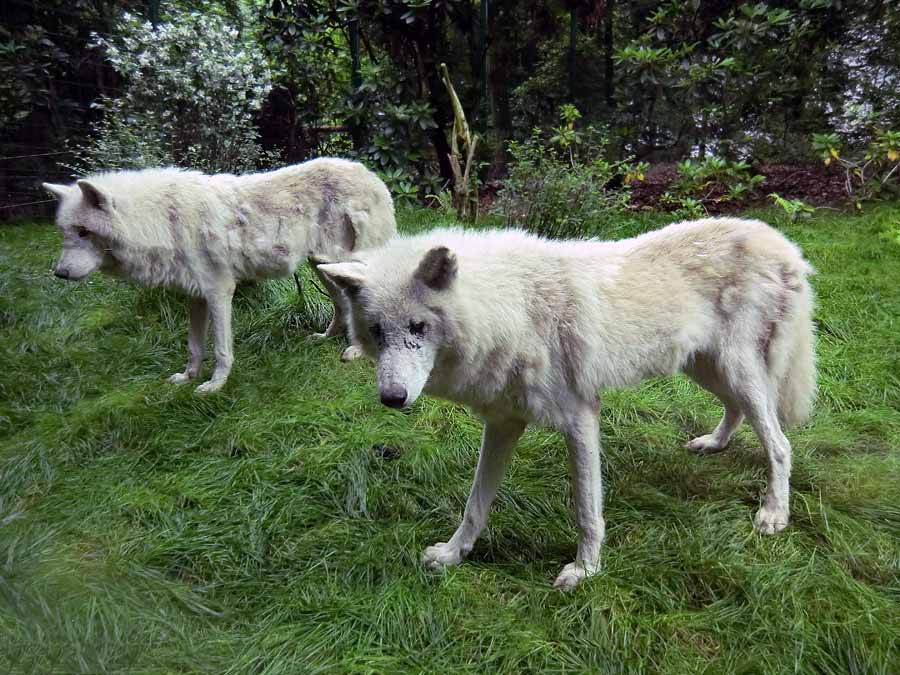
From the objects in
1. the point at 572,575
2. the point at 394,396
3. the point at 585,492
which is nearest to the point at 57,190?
the point at 394,396

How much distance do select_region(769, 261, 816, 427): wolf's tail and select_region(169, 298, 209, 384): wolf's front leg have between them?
162 inches

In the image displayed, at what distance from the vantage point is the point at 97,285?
224 inches

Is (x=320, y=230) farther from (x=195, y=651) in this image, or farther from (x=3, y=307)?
(x=195, y=651)

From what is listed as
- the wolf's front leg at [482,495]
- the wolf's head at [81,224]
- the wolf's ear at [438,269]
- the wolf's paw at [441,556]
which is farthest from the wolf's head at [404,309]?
the wolf's head at [81,224]

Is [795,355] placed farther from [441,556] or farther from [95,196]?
[95,196]

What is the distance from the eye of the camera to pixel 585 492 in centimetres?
259

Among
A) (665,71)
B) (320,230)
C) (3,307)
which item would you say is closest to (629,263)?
(320,230)

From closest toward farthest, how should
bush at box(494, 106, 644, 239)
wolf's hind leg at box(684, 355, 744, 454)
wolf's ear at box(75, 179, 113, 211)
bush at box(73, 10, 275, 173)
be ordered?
wolf's hind leg at box(684, 355, 744, 454) → wolf's ear at box(75, 179, 113, 211) → bush at box(73, 10, 275, 173) → bush at box(494, 106, 644, 239)

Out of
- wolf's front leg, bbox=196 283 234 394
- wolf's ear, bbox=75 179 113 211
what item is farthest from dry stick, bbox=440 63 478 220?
wolf's ear, bbox=75 179 113 211

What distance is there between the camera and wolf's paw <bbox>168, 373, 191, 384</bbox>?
185 inches

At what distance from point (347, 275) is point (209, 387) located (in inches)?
113

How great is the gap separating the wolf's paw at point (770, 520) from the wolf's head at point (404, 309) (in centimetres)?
189

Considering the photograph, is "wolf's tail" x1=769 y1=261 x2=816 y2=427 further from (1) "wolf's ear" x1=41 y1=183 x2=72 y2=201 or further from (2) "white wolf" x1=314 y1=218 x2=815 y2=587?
(1) "wolf's ear" x1=41 y1=183 x2=72 y2=201

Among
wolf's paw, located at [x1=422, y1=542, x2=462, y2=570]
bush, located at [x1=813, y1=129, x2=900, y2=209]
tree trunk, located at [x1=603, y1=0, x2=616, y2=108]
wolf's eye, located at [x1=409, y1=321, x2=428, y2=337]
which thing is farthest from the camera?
tree trunk, located at [x1=603, y1=0, x2=616, y2=108]
